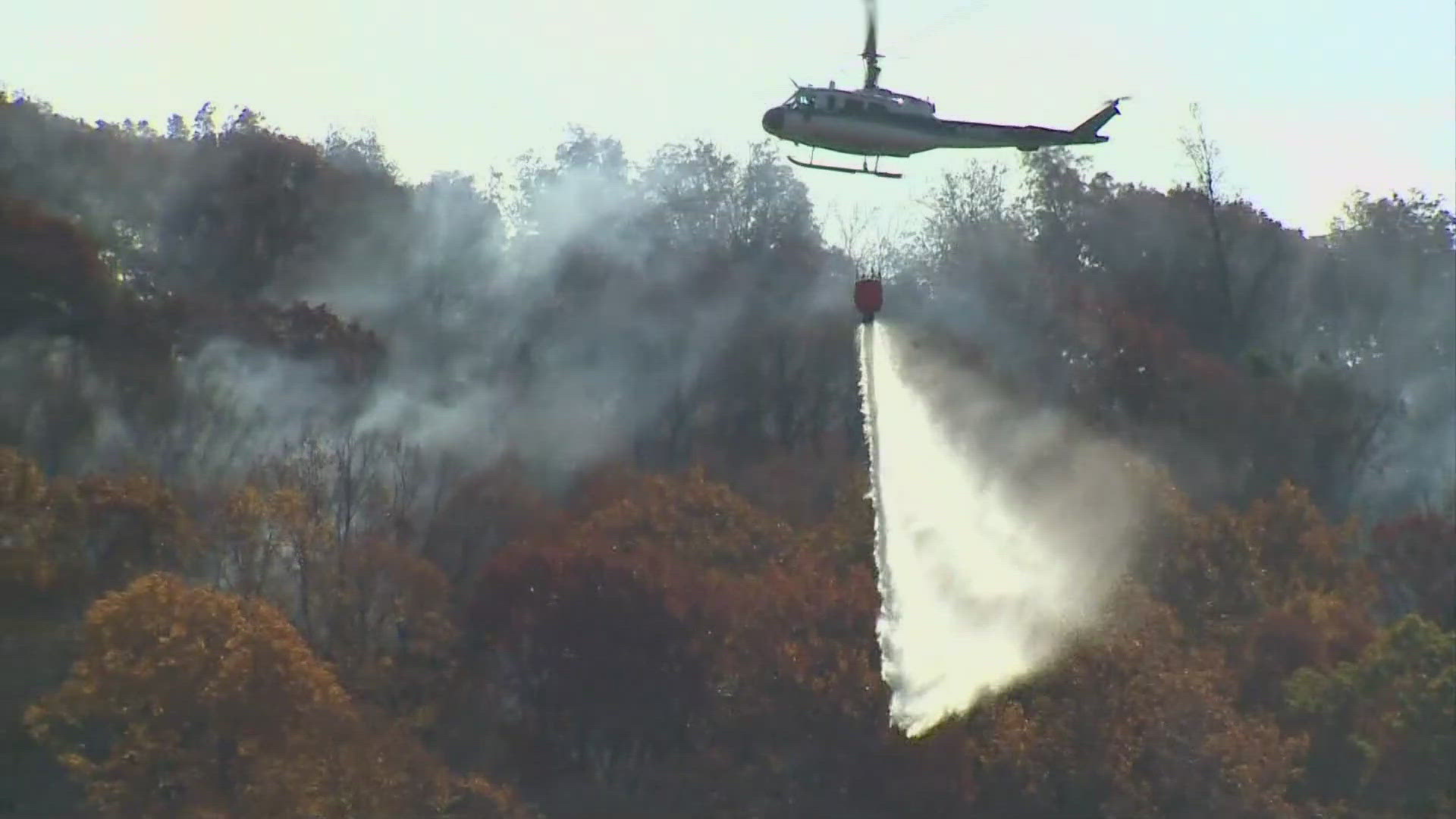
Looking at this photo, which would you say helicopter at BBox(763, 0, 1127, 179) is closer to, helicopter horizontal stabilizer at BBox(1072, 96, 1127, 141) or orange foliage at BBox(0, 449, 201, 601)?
helicopter horizontal stabilizer at BBox(1072, 96, 1127, 141)


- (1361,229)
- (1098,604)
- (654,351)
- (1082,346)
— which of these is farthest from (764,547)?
(1361,229)

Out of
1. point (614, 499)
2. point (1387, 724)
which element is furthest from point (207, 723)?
point (1387, 724)

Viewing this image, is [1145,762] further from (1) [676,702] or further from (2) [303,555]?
(2) [303,555]

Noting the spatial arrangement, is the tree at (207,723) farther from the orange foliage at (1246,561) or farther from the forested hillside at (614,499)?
the orange foliage at (1246,561)

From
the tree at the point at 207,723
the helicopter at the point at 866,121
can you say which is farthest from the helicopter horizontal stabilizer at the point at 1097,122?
the tree at the point at 207,723

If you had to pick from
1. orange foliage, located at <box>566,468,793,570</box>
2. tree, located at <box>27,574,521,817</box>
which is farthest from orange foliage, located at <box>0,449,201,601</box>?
orange foliage, located at <box>566,468,793,570</box>

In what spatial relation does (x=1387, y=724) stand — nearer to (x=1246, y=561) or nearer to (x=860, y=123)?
(x=1246, y=561)

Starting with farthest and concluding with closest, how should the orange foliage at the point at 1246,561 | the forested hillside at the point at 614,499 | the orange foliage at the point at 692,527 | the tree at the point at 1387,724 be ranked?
the orange foliage at the point at 1246,561 → the orange foliage at the point at 692,527 → the tree at the point at 1387,724 → the forested hillside at the point at 614,499
